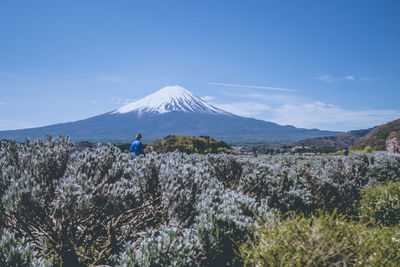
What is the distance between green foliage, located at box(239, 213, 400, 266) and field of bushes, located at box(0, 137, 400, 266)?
0.01 meters

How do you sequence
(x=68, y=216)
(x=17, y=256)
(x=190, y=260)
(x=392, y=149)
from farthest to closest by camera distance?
(x=392, y=149), (x=68, y=216), (x=190, y=260), (x=17, y=256)

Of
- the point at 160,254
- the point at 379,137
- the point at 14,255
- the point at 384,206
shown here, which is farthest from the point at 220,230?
the point at 379,137

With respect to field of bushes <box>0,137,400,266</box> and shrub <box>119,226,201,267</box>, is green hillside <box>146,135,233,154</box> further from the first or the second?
shrub <box>119,226,201,267</box>

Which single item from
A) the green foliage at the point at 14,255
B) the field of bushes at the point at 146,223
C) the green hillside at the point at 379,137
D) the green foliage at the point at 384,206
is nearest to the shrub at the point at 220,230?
the field of bushes at the point at 146,223

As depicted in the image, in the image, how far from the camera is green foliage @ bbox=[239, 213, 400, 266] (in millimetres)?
2713

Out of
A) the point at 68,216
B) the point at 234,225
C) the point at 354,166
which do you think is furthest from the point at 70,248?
the point at 354,166

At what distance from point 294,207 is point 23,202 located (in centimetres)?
503

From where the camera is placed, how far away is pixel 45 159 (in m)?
4.06

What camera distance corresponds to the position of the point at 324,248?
277 centimetres

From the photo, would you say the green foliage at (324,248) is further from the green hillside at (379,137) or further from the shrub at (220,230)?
the green hillside at (379,137)

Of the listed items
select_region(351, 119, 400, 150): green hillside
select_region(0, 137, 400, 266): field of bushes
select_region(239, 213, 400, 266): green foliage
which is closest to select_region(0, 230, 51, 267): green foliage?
select_region(0, 137, 400, 266): field of bushes

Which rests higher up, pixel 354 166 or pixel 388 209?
pixel 354 166

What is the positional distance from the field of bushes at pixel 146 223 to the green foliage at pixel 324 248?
0.04 feet

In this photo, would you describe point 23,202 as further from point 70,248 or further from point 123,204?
point 123,204
